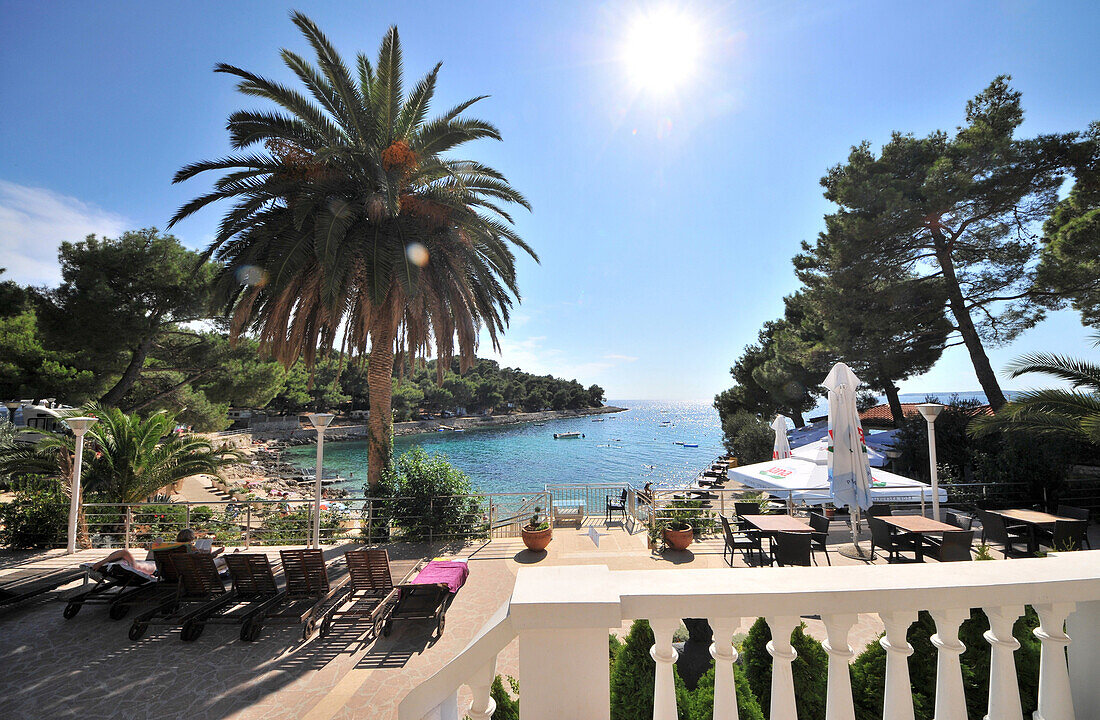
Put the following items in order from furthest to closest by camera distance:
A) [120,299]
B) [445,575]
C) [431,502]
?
[120,299] < [431,502] < [445,575]

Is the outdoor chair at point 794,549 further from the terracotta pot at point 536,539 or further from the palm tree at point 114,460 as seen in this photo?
the palm tree at point 114,460

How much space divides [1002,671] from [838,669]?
0.54 metres

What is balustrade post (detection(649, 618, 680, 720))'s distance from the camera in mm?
1382

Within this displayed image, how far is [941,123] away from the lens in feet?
54.5

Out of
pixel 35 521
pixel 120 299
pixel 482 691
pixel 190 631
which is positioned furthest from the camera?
pixel 120 299

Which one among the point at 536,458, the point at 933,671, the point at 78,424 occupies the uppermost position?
the point at 78,424

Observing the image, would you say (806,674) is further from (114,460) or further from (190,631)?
(114,460)

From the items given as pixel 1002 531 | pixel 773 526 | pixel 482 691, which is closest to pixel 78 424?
pixel 482 691

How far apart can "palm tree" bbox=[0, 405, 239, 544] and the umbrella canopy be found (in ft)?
46.5

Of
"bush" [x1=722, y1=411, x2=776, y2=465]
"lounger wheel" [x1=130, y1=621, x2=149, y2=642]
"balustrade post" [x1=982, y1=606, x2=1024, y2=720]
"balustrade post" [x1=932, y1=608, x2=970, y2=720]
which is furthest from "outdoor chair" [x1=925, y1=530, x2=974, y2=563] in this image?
"bush" [x1=722, y1=411, x2=776, y2=465]

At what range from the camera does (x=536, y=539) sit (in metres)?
8.91

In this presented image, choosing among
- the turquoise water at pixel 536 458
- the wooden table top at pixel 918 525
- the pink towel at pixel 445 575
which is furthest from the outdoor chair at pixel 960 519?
the turquoise water at pixel 536 458

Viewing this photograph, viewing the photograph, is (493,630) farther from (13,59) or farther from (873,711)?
(13,59)

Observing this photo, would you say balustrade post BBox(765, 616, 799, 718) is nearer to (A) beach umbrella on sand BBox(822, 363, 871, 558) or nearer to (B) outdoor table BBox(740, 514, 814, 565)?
(B) outdoor table BBox(740, 514, 814, 565)
